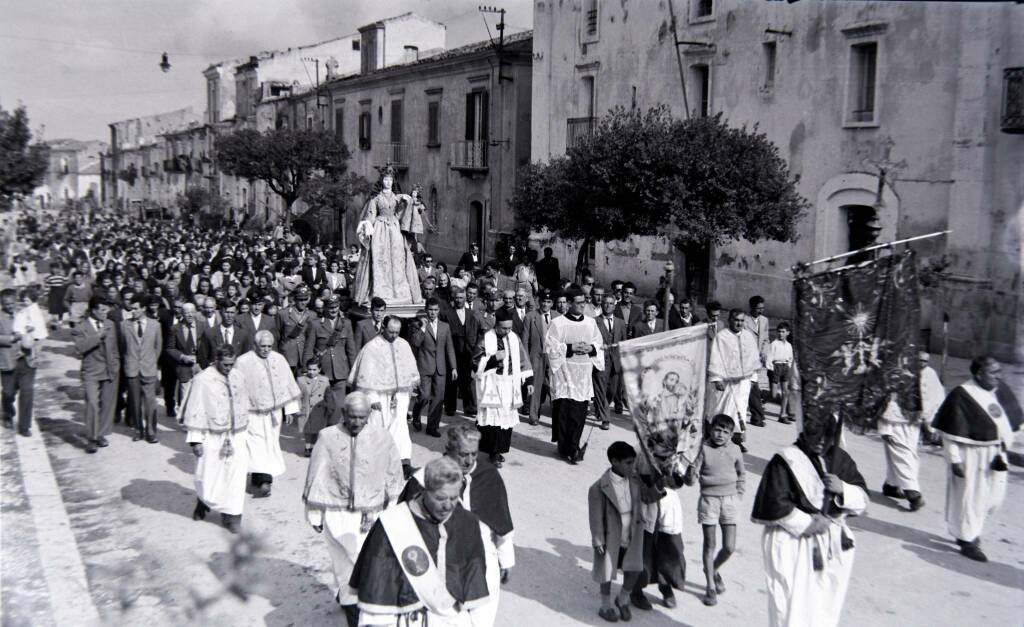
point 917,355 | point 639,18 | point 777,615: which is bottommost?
point 777,615

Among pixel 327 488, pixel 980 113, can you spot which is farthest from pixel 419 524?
pixel 980 113

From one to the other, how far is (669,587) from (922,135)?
13495 millimetres

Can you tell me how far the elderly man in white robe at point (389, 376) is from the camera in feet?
30.1

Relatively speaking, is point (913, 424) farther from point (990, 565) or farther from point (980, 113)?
point (980, 113)

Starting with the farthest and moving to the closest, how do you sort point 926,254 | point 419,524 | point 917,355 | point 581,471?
point 926,254, point 581,471, point 917,355, point 419,524

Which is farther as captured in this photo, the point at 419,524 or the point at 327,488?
the point at 327,488

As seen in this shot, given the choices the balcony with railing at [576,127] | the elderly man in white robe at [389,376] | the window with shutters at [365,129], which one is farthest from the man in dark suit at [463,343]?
the window with shutters at [365,129]

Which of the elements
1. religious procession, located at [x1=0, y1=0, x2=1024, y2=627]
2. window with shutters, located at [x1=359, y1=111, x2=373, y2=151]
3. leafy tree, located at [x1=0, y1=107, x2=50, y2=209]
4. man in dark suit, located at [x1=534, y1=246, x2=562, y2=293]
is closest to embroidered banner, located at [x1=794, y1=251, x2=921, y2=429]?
religious procession, located at [x1=0, y1=0, x2=1024, y2=627]

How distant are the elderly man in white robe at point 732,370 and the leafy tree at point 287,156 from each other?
29.9 metres

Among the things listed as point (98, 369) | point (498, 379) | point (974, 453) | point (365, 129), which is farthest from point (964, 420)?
point (365, 129)

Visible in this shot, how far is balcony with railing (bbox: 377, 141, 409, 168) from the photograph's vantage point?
36.4m

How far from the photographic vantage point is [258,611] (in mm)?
6395

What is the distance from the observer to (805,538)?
214 inches

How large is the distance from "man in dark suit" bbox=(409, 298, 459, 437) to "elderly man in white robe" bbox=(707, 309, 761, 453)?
313 cm
